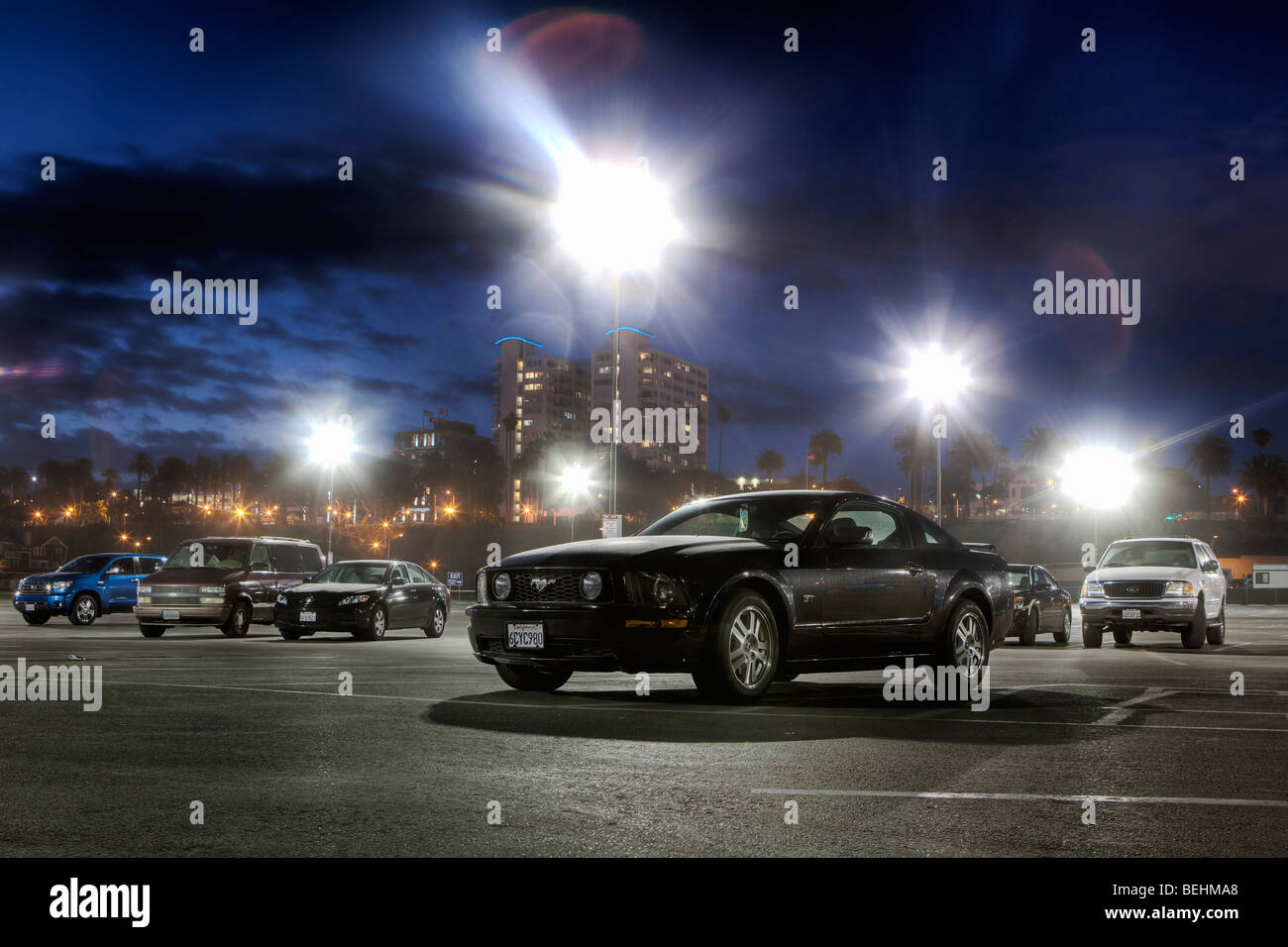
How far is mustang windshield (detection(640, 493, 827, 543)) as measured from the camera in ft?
35.4

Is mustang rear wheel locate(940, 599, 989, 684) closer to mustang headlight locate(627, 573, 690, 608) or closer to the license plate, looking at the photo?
mustang headlight locate(627, 573, 690, 608)

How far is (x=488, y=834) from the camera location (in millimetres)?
5141

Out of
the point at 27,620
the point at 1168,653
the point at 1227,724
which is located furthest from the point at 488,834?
the point at 27,620

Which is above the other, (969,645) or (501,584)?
(501,584)

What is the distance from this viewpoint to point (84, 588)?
87.2ft

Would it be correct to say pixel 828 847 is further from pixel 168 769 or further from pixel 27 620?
pixel 27 620

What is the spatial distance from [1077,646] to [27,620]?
21825 millimetres

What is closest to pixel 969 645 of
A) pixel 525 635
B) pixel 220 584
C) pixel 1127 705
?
pixel 1127 705

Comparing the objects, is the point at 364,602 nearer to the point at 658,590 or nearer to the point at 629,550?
the point at 629,550

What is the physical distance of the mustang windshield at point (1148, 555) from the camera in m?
21.1

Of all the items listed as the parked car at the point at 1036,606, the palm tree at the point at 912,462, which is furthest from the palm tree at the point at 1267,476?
the parked car at the point at 1036,606

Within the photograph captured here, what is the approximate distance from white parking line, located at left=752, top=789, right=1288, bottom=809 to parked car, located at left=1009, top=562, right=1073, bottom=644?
54.8 feet

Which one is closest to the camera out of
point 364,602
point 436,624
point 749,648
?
point 749,648

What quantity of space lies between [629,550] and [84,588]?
20.6 metres
